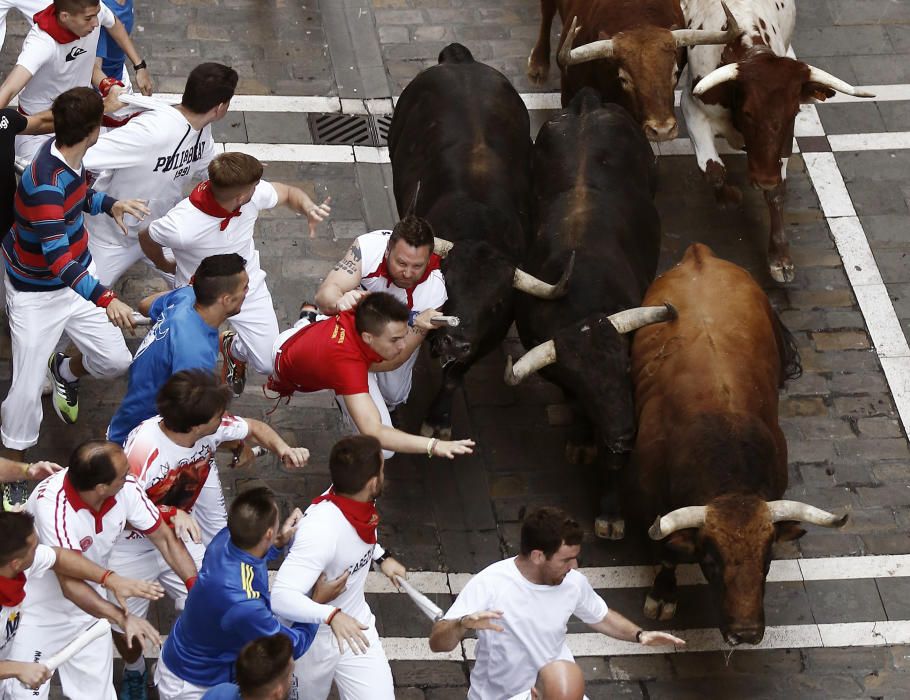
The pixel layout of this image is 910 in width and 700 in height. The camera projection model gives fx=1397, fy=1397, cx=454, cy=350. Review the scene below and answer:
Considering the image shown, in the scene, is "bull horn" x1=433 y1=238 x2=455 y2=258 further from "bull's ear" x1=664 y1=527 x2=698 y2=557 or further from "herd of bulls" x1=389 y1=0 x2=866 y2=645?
"bull's ear" x1=664 y1=527 x2=698 y2=557

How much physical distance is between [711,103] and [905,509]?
3793 millimetres

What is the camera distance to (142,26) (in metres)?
13.5

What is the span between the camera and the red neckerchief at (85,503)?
721cm

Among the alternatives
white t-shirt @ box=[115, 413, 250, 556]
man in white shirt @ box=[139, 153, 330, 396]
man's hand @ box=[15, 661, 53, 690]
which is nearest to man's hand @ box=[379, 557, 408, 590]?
white t-shirt @ box=[115, 413, 250, 556]

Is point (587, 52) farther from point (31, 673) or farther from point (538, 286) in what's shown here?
point (31, 673)

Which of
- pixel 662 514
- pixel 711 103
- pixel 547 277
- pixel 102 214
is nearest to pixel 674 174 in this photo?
pixel 711 103

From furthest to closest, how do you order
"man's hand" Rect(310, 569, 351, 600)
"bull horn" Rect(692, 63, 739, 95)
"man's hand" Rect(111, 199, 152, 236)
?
"bull horn" Rect(692, 63, 739, 95), "man's hand" Rect(111, 199, 152, 236), "man's hand" Rect(310, 569, 351, 600)

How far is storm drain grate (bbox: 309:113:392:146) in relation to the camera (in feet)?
41.7

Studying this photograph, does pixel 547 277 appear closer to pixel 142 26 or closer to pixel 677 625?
pixel 677 625

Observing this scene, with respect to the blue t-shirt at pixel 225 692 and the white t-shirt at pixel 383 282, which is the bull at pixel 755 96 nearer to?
the white t-shirt at pixel 383 282

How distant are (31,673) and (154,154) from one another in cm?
388

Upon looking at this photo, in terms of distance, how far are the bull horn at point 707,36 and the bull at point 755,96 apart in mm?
185

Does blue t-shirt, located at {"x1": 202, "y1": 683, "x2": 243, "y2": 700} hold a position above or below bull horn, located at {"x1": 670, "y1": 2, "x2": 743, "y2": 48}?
above

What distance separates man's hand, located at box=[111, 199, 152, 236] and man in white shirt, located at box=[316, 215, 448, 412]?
1236 mm
